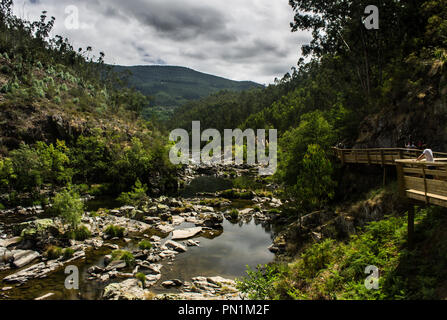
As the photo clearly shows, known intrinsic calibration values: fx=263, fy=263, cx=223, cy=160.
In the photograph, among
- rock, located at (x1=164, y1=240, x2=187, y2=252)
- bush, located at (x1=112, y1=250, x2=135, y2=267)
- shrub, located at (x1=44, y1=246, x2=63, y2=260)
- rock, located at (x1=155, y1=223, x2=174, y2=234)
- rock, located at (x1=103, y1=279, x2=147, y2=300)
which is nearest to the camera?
rock, located at (x1=103, y1=279, x2=147, y2=300)

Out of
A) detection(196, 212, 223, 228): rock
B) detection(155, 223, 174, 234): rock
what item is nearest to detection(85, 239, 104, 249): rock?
detection(155, 223, 174, 234): rock

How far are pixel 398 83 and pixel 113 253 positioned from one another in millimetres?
31510

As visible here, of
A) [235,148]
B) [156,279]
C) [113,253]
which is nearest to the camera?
[156,279]

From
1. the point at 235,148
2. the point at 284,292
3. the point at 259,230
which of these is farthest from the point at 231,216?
the point at 235,148

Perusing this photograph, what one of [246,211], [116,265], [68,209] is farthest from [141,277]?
[246,211]

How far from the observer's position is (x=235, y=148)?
369 feet

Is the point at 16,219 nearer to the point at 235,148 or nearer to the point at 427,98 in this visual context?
the point at 427,98

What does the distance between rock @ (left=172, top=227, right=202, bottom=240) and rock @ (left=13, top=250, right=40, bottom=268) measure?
1256 cm

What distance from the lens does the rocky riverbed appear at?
59.9 ft

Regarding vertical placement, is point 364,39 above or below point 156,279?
above

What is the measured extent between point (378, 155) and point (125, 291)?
22.2 metres

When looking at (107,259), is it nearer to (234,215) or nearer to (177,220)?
(177,220)

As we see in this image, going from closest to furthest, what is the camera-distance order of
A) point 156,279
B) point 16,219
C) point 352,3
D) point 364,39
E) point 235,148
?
1. point 156,279
2. point 352,3
3. point 364,39
4. point 16,219
5. point 235,148

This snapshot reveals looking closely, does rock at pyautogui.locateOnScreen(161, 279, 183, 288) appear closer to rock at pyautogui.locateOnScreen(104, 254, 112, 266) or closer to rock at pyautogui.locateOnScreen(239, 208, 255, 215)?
rock at pyautogui.locateOnScreen(104, 254, 112, 266)
